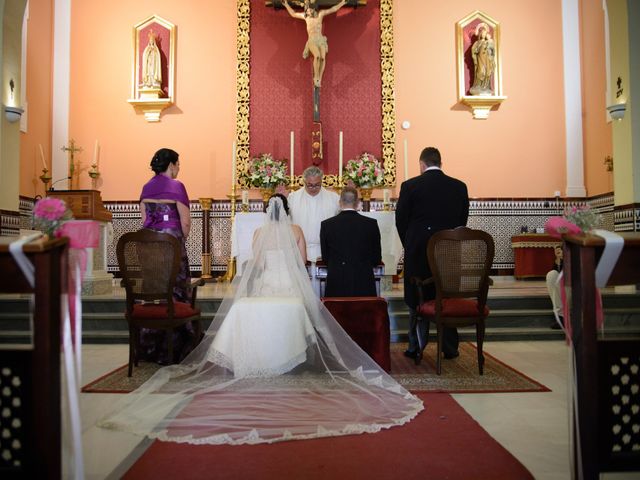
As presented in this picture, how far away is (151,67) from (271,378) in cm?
693

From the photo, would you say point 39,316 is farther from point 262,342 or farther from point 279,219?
point 279,219

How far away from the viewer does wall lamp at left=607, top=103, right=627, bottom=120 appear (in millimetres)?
6262

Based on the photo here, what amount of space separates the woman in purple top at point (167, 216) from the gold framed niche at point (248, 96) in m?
4.51

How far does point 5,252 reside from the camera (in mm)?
2014

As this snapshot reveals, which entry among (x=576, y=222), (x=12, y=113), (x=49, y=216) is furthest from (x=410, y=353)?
(x=12, y=113)

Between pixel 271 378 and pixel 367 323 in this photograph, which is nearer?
pixel 271 378

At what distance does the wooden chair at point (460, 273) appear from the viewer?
170 inches

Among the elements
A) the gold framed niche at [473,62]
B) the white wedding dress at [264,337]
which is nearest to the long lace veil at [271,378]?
the white wedding dress at [264,337]

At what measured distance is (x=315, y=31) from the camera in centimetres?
882

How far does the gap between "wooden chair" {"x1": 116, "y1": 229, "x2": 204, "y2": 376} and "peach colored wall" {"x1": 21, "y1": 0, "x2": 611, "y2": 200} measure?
5173 millimetres

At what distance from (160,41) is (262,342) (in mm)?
7136

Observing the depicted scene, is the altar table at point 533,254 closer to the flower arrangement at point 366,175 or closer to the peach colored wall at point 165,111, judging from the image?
the flower arrangement at point 366,175

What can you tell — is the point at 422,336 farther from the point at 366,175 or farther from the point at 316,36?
the point at 316,36

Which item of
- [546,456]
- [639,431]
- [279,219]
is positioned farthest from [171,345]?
[639,431]
